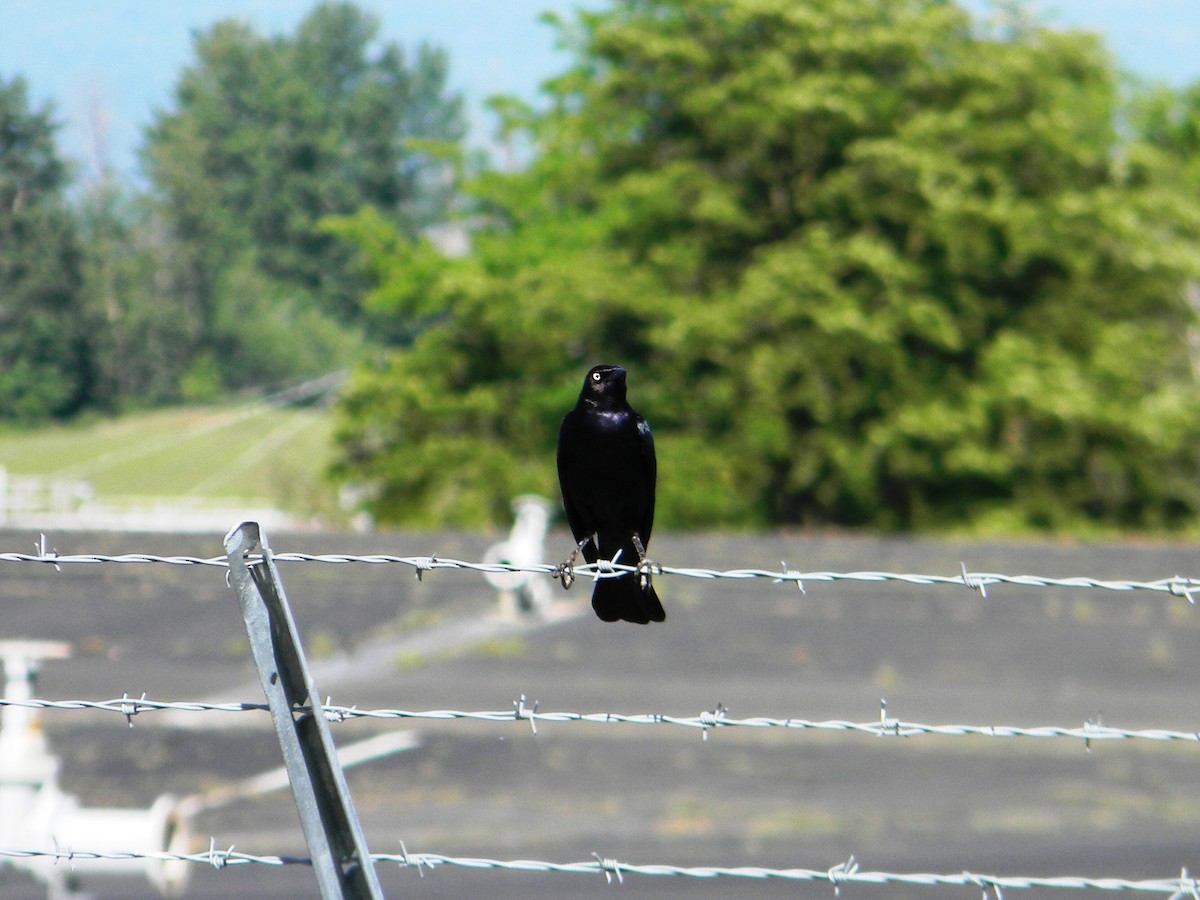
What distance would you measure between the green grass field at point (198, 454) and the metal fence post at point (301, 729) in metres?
28.5

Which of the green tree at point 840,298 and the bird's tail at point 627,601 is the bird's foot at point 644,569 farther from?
the green tree at point 840,298

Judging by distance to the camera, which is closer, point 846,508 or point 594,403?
point 594,403

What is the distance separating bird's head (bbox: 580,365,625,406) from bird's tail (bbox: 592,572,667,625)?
0.60m

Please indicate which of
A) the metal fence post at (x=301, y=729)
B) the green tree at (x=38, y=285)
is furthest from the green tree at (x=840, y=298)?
the metal fence post at (x=301, y=729)

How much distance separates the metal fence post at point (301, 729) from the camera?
2.23 m

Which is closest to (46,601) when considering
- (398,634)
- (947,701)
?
(398,634)

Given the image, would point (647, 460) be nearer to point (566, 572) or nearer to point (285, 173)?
point (566, 572)

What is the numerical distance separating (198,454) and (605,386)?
36920 millimetres

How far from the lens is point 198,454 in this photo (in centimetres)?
3931

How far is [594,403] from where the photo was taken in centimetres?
367

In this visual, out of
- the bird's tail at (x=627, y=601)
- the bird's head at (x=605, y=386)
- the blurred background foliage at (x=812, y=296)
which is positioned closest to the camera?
the bird's tail at (x=627, y=601)

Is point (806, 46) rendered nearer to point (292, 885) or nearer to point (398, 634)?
point (398, 634)

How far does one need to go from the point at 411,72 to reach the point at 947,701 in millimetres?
41074

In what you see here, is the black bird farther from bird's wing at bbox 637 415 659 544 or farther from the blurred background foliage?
the blurred background foliage
